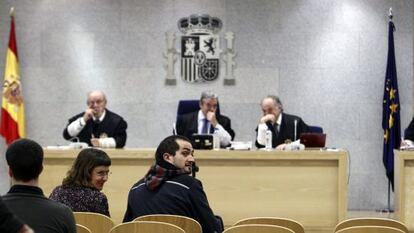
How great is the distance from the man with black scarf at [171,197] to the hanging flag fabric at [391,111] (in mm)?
5575

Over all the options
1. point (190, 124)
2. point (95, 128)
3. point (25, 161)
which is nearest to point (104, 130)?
point (95, 128)

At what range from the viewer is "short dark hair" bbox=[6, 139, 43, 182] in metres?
3.45

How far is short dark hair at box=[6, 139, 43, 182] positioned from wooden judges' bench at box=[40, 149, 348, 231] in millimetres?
4909

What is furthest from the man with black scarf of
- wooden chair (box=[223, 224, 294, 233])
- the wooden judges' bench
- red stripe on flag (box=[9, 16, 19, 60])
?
red stripe on flag (box=[9, 16, 19, 60])

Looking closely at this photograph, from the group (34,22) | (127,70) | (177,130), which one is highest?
(34,22)

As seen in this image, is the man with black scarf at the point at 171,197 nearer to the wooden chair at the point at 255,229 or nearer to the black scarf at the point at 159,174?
the black scarf at the point at 159,174

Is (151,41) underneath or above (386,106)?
above

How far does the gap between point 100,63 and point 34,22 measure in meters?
1.14

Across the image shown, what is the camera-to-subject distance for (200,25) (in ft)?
36.6

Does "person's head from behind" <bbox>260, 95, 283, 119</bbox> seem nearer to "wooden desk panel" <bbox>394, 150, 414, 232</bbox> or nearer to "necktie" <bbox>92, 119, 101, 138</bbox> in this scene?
"wooden desk panel" <bbox>394, 150, 414, 232</bbox>

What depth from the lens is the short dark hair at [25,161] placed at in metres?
3.45

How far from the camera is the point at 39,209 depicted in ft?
11.6

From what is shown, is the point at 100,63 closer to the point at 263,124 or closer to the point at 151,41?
the point at 151,41

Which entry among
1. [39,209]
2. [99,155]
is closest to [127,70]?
[99,155]
